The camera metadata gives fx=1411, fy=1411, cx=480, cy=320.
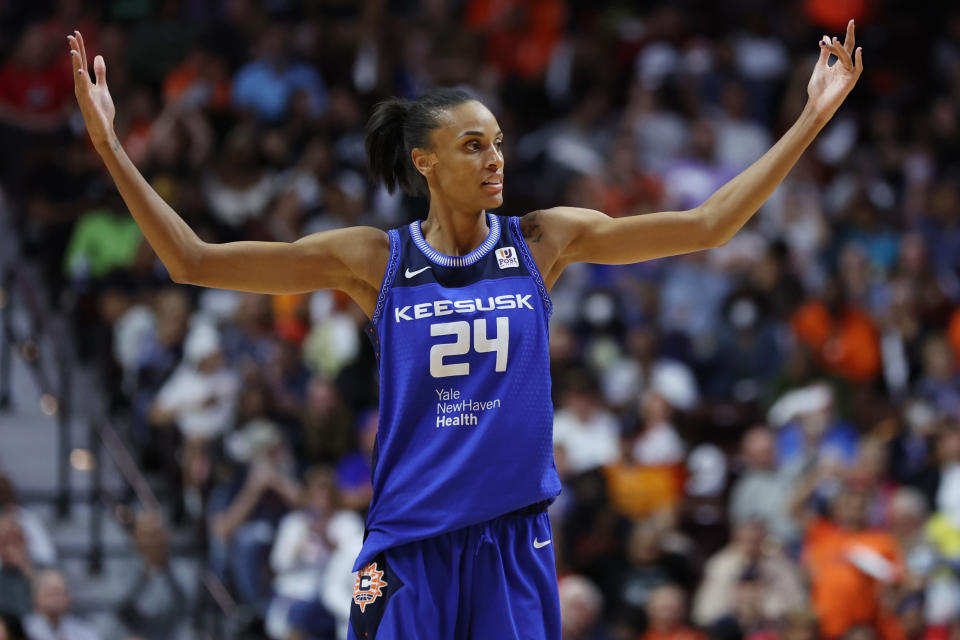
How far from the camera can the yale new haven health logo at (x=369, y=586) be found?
461 centimetres

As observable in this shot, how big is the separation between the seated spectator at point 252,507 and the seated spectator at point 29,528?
1.21m

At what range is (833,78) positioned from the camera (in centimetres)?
471

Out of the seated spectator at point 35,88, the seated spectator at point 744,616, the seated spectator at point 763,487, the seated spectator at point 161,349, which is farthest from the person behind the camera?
the seated spectator at point 35,88

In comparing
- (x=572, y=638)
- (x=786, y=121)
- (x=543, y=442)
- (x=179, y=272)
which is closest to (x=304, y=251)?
(x=179, y=272)

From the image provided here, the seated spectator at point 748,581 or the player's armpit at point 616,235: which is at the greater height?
the player's armpit at point 616,235

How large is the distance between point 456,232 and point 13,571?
18.7 feet

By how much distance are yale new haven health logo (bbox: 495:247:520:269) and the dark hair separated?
1.33 feet

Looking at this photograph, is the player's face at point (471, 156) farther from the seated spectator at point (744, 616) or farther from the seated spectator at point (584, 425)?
the seated spectator at point (584, 425)

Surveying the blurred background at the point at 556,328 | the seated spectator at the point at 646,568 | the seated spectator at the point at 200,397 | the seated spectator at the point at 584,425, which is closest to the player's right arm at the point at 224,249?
the blurred background at the point at 556,328

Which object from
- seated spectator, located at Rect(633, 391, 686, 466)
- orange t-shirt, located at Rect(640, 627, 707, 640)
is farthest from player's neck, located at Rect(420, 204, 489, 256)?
seated spectator, located at Rect(633, 391, 686, 466)

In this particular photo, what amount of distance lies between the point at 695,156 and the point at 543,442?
9.14 meters

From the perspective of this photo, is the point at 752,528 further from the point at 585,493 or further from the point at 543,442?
the point at 543,442

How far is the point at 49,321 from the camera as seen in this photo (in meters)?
11.9

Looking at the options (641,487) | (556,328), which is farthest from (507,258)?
(556,328)
